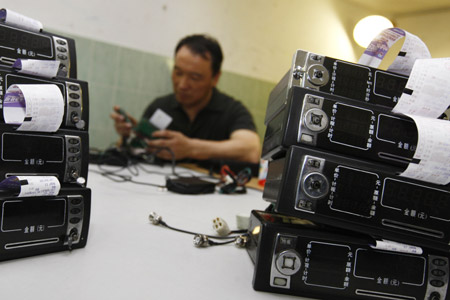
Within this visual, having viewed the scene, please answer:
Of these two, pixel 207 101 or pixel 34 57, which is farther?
pixel 207 101

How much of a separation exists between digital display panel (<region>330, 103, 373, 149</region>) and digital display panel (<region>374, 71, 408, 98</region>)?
0.23 feet

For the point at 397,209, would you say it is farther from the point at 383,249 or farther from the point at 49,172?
the point at 49,172

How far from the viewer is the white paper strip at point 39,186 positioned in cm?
43

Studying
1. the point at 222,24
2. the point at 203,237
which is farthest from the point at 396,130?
the point at 222,24

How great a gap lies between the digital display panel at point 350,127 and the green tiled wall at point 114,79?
1827mm

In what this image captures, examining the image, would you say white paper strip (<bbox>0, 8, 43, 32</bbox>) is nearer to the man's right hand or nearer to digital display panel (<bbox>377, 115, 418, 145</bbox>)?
digital display panel (<bbox>377, 115, 418, 145</bbox>)

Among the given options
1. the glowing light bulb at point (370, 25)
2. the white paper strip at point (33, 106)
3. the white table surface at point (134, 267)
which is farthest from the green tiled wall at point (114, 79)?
the white paper strip at point (33, 106)

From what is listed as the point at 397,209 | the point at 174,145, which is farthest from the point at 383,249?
the point at 174,145

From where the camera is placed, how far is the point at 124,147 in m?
1.71

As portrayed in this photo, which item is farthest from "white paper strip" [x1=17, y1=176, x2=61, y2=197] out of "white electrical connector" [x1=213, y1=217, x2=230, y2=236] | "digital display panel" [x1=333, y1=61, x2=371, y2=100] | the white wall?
the white wall

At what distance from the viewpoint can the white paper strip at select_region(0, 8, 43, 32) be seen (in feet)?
1.56

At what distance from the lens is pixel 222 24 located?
2332 millimetres

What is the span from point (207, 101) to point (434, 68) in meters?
1.82

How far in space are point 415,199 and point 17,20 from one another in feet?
2.04
